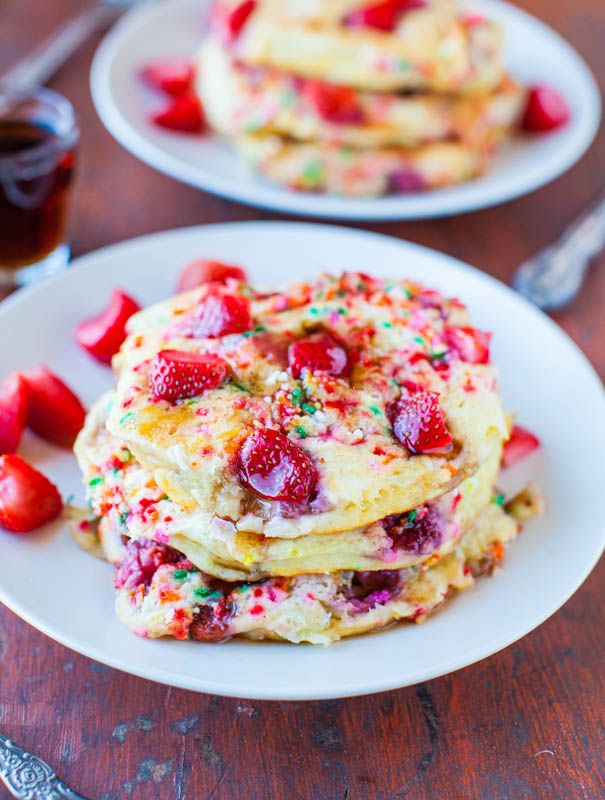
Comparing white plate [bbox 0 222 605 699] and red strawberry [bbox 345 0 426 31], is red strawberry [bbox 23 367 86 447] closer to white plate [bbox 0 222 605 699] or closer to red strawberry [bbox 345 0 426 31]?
white plate [bbox 0 222 605 699]

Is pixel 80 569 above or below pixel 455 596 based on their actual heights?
below

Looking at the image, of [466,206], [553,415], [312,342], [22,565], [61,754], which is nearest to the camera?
[61,754]

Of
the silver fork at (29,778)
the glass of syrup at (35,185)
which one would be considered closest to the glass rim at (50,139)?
the glass of syrup at (35,185)

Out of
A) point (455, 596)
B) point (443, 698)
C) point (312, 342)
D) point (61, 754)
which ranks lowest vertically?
point (61, 754)

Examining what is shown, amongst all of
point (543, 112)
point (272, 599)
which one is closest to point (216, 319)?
point (272, 599)

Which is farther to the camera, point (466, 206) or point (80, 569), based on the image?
point (466, 206)

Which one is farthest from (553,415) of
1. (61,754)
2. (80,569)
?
(61,754)

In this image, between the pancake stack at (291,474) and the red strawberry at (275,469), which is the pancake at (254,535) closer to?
the pancake stack at (291,474)

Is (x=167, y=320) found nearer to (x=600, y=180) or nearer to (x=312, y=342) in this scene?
(x=312, y=342)
